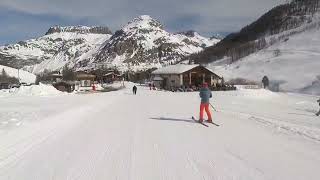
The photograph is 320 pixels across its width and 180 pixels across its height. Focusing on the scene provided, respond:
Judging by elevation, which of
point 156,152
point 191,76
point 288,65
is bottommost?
point 156,152

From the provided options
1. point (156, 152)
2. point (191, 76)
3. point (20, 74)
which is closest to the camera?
point (156, 152)


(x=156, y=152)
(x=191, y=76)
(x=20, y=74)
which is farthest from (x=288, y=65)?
(x=156, y=152)

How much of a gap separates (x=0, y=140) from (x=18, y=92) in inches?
1454

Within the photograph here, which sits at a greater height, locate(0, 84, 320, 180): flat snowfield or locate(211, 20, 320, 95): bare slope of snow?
locate(211, 20, 320, 95): bare slope of snow

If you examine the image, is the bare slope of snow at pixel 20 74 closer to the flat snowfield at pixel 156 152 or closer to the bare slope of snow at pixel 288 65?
the bare slope of snow at pixel 288 65

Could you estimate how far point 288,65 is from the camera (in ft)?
495

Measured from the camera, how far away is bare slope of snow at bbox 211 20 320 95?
11946cm

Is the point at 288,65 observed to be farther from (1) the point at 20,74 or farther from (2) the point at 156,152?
(2) the point at 156,152

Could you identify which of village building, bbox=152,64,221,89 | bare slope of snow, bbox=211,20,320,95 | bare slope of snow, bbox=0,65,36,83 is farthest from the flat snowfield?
bare slope of snow, bbox=0,65,36,83

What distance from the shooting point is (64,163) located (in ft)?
28.0

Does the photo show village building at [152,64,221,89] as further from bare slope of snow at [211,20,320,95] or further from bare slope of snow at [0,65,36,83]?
bare slope of snow at [0,65,36,83]

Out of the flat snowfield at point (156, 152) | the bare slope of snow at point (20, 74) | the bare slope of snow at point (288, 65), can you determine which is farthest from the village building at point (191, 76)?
the bare slope of snow at point (20, 74)

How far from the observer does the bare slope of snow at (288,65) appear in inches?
4703

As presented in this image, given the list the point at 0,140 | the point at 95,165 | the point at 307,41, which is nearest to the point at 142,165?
the point at 95,165
